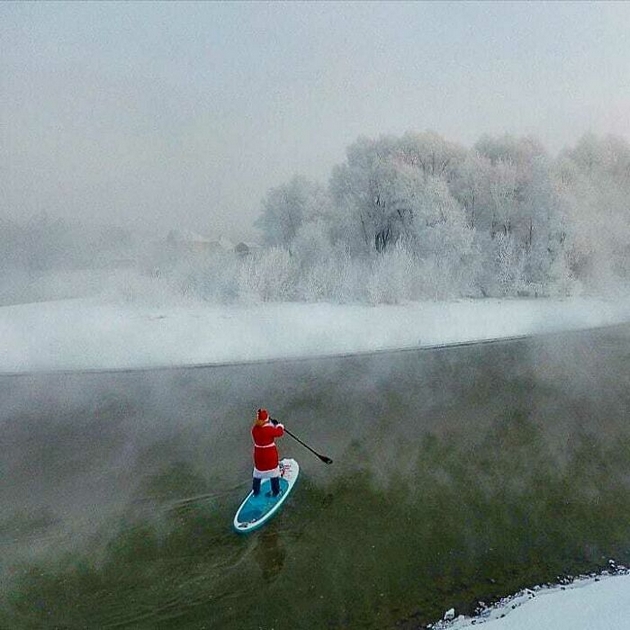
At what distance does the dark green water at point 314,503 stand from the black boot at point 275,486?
444 mm

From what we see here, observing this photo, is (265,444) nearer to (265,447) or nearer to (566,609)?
(265,447)

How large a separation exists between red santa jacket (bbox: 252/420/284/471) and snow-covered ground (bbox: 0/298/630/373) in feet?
36.8

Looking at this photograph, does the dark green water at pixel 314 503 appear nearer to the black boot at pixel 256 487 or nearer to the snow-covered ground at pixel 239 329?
the black boot at pixel 256 487

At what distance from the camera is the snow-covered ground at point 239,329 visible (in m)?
18.5

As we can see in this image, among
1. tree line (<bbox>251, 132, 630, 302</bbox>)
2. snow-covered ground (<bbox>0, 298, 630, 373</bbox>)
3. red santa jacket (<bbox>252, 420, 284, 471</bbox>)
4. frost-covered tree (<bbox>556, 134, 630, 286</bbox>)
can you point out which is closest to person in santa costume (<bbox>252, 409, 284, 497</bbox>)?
red santa jacket (<bbox>252, 420, 284, 471</bbox>)

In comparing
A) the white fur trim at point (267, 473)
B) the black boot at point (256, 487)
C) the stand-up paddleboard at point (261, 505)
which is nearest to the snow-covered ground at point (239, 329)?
the stand-up paddleboard at point (261, 505)

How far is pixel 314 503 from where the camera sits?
7.81 meters

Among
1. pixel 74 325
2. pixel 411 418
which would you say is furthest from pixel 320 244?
pixel 411 418

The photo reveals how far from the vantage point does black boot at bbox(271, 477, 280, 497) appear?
766 centimetres

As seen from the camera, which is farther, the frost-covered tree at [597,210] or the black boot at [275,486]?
the frost-covered tree at [597,210]

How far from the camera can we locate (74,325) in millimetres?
20719

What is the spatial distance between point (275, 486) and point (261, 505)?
0.37 meters

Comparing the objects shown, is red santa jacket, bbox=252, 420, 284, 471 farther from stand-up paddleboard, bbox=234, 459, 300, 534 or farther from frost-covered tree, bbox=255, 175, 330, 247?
frost-covered tree, bbox=255, 175, 330, 247

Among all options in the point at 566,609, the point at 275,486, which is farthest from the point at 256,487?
the point at 566,609
